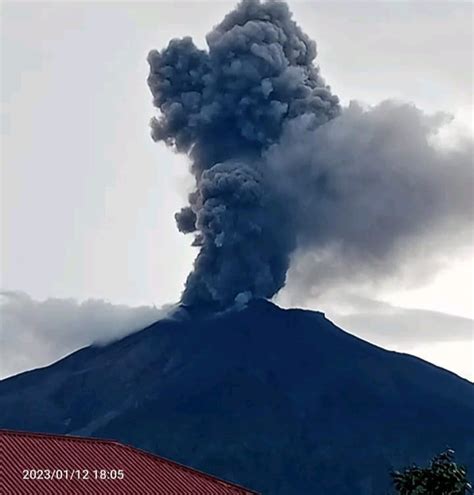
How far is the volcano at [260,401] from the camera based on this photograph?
511 feet

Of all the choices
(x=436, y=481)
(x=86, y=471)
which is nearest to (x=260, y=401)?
(x=86, y=471)

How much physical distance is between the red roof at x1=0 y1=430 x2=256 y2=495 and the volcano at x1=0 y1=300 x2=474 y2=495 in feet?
360

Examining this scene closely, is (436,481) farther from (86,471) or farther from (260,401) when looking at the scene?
(260,401)

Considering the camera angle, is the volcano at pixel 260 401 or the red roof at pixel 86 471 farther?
the volcano at pixel 260 401

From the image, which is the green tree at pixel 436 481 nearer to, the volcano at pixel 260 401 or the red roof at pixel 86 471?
the red roof at pixel 86 471

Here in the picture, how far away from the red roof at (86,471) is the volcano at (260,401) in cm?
10987

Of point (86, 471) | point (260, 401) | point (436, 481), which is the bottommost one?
point (436, 481)

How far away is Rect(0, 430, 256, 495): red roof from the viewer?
38656mm

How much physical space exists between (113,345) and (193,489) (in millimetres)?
146300

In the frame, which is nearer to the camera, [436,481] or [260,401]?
[436,481]

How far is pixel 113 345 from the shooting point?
611ft

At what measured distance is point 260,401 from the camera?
550 ft

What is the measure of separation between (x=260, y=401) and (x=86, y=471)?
5070 inches

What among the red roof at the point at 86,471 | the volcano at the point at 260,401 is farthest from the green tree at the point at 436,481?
the volcano at the point at 260,401
